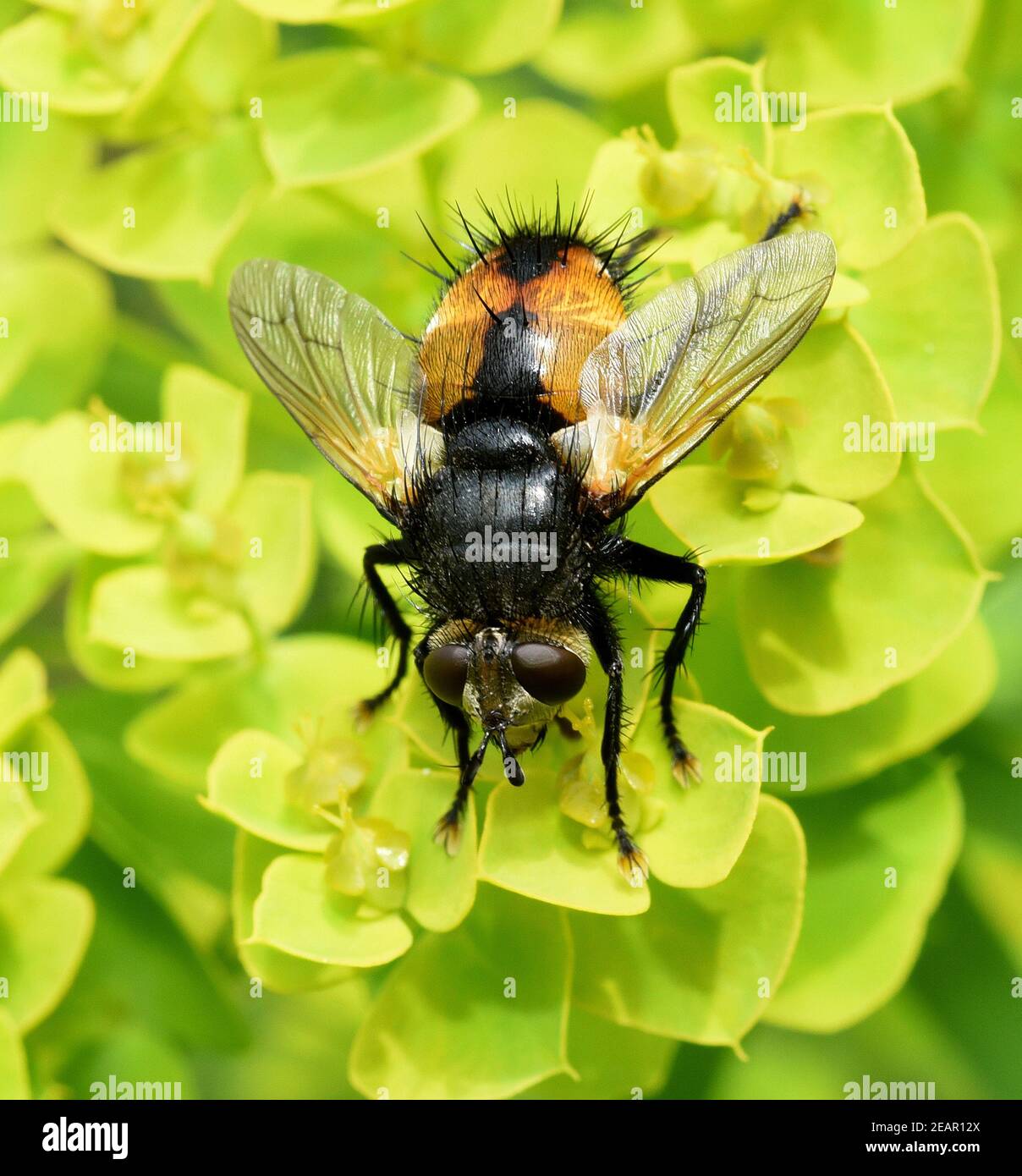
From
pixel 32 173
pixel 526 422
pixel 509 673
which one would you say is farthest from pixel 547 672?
pixel 32 173

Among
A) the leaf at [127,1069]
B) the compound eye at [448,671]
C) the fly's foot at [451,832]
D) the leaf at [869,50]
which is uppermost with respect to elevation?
the leaf at [869,50]

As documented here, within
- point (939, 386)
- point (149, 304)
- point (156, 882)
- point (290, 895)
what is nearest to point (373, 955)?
point (290, 895)

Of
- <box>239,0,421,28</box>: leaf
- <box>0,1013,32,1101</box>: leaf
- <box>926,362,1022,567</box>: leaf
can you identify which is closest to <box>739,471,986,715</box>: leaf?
<box>926,362,1022,567</box>: leaf

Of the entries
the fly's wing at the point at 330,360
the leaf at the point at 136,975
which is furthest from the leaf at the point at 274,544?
the leaf at the point at 136,975

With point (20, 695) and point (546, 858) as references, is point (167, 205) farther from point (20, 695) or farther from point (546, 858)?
point (546, 858)

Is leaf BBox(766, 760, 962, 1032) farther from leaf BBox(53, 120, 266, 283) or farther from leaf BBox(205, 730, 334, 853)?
leaf BBox(53, 120, 266, 283)

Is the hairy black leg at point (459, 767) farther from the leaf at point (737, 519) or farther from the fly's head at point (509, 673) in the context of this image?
the leaf at point (737, 519)

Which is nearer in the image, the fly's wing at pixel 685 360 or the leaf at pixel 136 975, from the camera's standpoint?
the fly's wing at pixel 685 360
